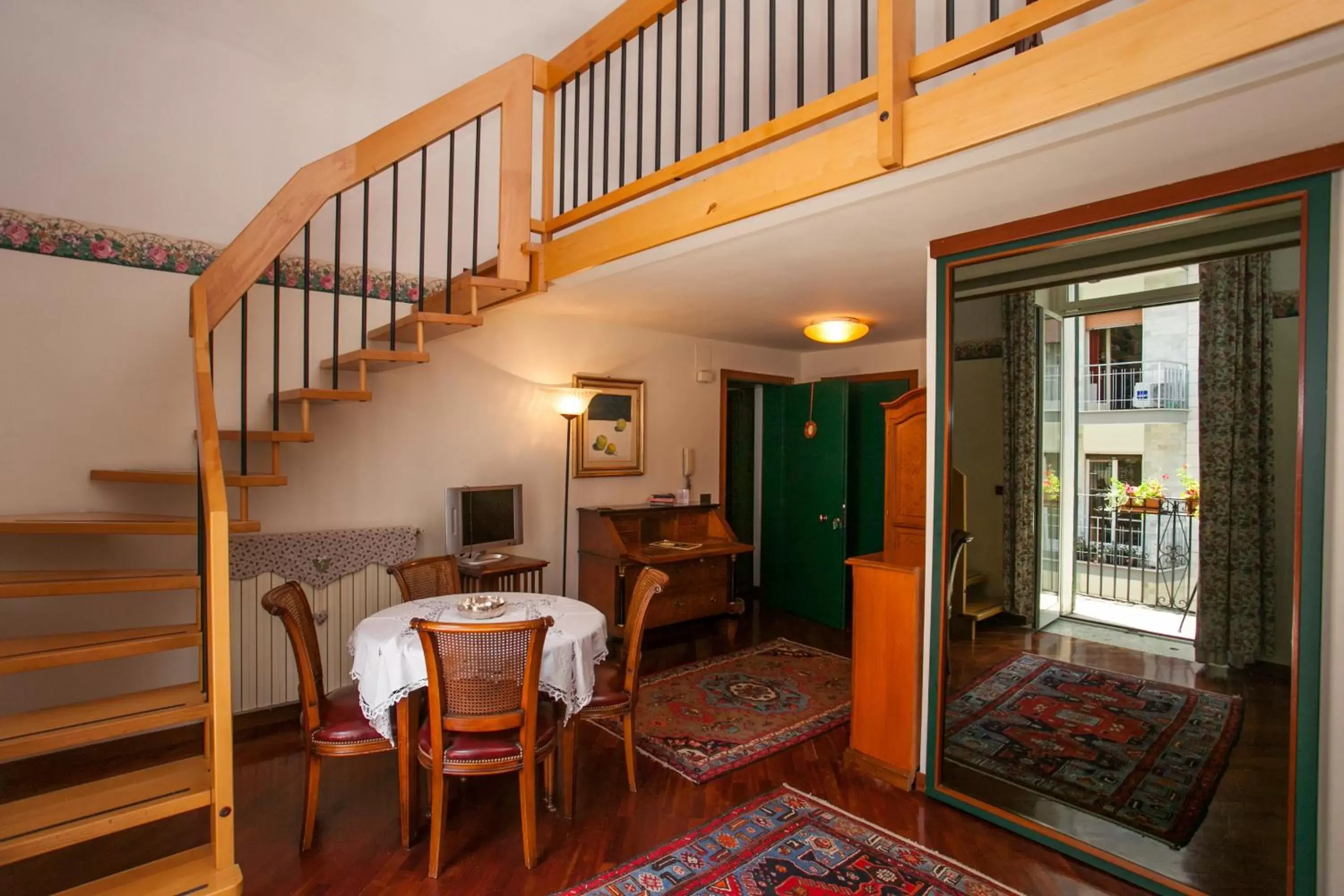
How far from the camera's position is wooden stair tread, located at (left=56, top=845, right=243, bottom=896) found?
5.70ft

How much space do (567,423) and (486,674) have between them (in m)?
2.72

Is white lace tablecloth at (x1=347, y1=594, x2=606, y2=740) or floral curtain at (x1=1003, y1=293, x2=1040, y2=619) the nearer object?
white lace tablecloth at (x1=347, y1=594, x2=606, y2=740)

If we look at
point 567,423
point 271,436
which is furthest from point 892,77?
point 567,423

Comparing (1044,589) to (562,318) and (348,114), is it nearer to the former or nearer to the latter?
(562,318)

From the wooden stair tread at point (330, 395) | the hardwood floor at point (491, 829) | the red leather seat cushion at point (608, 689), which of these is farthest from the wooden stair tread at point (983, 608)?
the wooden stair tread at point (330, 395)

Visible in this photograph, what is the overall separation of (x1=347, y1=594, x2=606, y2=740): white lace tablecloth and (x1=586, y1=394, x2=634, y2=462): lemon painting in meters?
2.11

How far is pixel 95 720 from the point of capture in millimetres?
1931

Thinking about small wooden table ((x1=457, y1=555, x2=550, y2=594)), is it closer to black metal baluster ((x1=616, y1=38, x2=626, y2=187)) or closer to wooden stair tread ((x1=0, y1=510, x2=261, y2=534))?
wooden stair tread ((x1=0, y1=510, x2=261, y2=534))

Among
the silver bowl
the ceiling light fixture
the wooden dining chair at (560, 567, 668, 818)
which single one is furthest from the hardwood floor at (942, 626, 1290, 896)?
the ceiling light fixture

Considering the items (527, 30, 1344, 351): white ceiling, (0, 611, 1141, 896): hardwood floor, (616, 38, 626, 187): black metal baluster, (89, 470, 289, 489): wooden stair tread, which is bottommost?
(0, 611, 1141, 896): hardwood floor

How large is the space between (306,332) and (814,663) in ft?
11.6

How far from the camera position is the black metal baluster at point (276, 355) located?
9.90ft

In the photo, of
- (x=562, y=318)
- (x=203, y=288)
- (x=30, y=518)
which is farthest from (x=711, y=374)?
(x=30, y=518)

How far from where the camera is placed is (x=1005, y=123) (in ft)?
5.99
